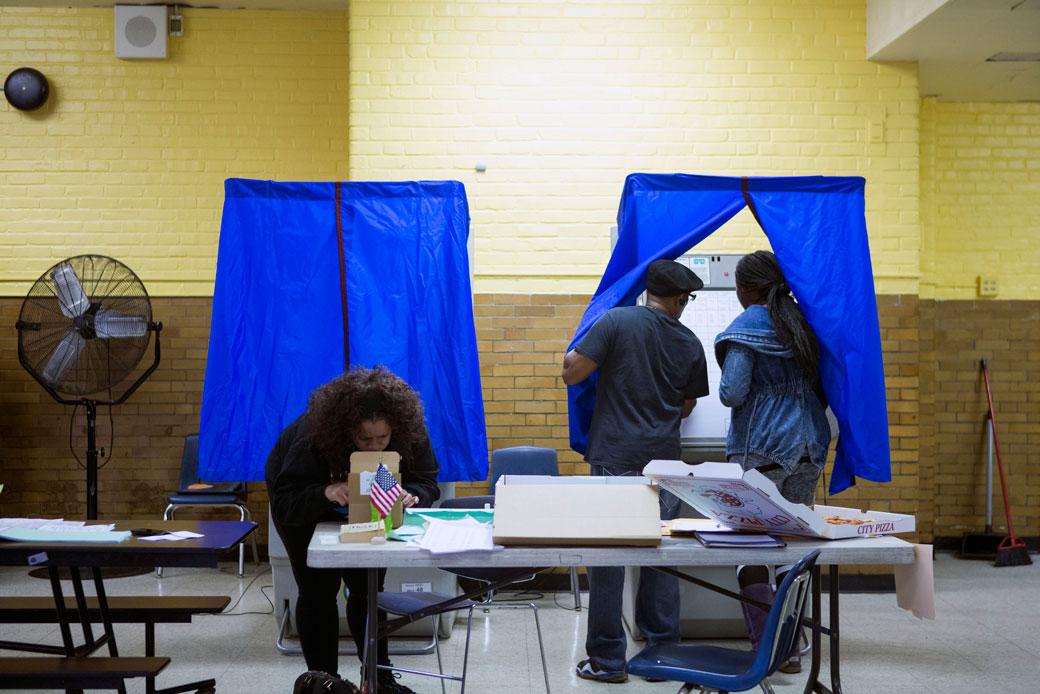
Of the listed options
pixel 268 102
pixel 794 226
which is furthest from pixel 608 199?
pixel 268 102

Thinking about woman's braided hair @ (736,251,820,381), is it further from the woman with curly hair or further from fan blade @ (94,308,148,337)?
fan blade @ (94,308,148,337)

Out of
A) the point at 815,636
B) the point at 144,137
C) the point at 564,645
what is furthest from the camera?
the point at 144,137

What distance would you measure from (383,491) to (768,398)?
5.19 ft

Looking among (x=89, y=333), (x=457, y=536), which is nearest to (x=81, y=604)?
(x=457, y=536)

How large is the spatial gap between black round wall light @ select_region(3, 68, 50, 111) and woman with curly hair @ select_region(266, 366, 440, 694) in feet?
14.0

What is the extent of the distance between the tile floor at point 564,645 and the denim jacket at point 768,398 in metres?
0.95

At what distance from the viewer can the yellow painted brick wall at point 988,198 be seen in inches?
255

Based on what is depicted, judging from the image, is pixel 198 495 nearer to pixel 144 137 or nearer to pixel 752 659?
pixel 144 137

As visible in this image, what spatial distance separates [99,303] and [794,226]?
391 cm

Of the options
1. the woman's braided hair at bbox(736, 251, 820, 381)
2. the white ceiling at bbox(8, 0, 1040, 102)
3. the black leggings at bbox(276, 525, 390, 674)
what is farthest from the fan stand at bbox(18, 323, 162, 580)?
the woman's braided hair at bbox(736, 251, 820, 381)

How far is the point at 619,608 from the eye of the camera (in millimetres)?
3604

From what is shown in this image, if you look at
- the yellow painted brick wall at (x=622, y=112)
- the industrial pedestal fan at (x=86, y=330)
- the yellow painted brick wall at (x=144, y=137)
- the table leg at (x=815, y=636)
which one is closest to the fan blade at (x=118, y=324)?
the industrial pedestal fan at (x=86, y=330)

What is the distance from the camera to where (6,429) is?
6.18 m

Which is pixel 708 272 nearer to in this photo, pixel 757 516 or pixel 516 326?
pixel 516 326
